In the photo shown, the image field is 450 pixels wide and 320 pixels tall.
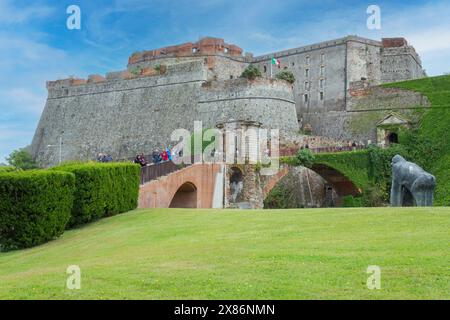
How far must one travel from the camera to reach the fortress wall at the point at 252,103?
55219 mm

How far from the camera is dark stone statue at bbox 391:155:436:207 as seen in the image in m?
21.9

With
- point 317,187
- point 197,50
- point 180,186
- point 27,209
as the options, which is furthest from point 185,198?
point 197,50

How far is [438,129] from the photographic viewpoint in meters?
47.8

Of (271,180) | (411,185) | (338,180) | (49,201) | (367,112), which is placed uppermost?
(367,112)

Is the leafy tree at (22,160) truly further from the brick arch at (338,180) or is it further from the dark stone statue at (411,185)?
the dark stone statue at (411,185)

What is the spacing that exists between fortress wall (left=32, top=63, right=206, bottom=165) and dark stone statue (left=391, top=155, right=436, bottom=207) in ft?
120

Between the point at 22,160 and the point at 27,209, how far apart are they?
5060 cm

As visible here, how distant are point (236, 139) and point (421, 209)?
75.3 ft

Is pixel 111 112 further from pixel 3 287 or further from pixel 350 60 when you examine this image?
pixel 3 287

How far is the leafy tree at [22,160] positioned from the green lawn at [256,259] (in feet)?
162

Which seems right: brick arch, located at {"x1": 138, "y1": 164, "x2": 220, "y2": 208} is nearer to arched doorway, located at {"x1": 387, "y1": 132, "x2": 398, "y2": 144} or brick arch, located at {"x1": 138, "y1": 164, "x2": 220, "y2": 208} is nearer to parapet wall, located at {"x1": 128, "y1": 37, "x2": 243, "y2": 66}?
Result: arched doorway, located at {"x1": 387, "y1": 132, "x2": 398, "y2": 144}

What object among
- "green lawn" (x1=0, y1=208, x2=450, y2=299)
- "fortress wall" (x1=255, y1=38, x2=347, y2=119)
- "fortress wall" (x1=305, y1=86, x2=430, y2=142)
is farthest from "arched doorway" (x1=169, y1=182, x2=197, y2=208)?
"fortress wall" (x1=255, y1=38, x2=347, y2=119)

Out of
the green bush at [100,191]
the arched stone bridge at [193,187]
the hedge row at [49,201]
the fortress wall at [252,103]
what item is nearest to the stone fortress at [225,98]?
the fortress wall at [252,103]

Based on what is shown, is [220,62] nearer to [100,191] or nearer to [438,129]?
[438,129]
